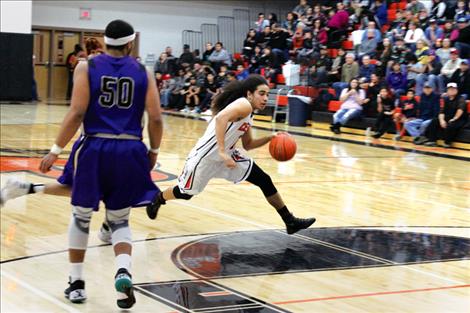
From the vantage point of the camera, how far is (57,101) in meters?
27.0

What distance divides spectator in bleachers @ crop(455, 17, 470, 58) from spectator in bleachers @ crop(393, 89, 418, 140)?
200 centimetres

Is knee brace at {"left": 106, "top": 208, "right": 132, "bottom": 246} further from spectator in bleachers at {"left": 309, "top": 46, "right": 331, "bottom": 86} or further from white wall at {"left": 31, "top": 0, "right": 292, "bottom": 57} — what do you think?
white wall at {"left": 31, "top": 0, "right": 292, "bottom": 57}

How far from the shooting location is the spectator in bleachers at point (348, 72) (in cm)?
2050

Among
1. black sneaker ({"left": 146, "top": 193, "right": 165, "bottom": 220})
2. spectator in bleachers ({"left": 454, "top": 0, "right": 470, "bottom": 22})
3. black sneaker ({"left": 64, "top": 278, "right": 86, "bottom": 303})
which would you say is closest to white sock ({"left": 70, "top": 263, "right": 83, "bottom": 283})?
black sneaker ({"left": 64, "top": 278, "right": 86, "bottom": 303})

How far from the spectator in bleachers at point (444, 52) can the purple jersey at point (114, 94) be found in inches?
567

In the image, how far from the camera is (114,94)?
5027 mm

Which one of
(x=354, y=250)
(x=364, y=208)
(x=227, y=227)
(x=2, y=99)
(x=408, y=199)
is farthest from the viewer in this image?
(x=2, y=99)

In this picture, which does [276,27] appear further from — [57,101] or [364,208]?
[364,208]

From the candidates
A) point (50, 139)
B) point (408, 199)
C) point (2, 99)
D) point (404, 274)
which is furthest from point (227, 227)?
point (2, 99)

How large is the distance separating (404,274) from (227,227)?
203 centimetres

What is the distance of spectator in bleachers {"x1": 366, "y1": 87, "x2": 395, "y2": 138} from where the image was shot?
18.3m

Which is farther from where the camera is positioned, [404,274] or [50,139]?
[50,139]

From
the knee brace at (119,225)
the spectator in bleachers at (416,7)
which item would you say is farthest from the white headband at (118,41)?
the spectator in bleachers at (416,7)

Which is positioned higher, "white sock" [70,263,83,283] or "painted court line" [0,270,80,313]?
"white sock" [70,263,83,283]
